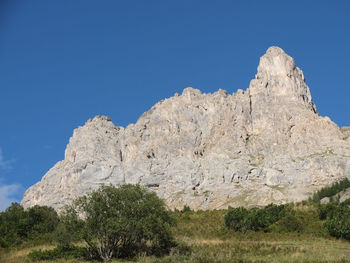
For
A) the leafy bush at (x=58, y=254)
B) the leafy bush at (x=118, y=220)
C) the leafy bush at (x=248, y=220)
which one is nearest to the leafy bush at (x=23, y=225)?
the leafy bush at (x=58, y=254)

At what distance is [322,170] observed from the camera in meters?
199

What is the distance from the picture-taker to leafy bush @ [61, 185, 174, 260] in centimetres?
3169

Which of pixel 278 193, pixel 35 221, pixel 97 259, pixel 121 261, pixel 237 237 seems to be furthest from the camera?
pixel 278 193

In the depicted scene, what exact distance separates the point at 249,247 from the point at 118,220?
14.4 metres

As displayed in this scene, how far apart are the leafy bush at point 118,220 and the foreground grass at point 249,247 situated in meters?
2.42

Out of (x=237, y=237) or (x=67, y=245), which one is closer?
(x=67, y=245)

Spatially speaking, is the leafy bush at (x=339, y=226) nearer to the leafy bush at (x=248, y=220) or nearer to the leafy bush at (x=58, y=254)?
the leafy bush at (x=248, y=220)

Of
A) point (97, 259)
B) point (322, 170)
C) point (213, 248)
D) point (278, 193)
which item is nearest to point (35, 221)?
point (97, 259)

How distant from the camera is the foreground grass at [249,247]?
1180 inches

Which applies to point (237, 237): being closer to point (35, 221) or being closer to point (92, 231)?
point (92, 231)

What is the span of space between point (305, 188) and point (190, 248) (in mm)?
170592

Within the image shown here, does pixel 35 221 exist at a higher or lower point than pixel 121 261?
higher

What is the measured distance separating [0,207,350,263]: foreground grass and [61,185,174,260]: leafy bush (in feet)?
7.93

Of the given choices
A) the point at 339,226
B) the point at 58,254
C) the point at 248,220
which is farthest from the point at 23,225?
the point at 339,226
